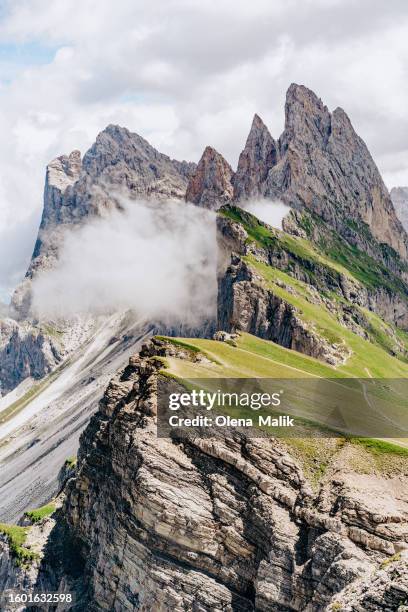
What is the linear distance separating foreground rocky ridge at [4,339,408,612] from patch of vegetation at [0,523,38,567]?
2221 centimetres

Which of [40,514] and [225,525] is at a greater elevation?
[225,525]

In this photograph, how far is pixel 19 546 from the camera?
138 m

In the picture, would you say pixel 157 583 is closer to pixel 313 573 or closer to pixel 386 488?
pixel 313 573

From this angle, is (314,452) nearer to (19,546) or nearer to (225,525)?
(225,525)

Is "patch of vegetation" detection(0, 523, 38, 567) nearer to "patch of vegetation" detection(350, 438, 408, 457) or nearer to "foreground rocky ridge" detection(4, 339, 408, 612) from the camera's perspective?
"foreground rocky ridge" detection(4, 339, 408, 612)

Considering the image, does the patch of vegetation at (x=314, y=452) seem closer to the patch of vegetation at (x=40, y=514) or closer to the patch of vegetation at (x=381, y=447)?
the patch of vegetation at (x=381, y=447)

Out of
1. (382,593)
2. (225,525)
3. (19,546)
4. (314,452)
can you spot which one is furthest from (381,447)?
(19,546)

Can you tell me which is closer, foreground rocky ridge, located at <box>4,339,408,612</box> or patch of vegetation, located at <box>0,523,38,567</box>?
foreground rocky ridge, located at <box>4,339,408,612</box>

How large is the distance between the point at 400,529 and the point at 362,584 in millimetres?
20324

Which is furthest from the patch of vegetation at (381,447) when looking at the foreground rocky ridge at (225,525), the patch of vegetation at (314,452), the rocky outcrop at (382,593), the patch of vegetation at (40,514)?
the patch of vegetation at (40,514)

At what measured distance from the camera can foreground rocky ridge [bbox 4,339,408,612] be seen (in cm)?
7994

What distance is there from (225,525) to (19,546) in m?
62.3

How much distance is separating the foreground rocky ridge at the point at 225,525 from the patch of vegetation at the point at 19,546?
22207mm

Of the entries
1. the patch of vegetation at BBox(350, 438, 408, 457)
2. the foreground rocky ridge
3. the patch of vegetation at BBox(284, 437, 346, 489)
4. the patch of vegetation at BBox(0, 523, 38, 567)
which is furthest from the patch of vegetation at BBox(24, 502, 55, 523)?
the patch of vegetation at BBox(350, 438, 408, 457)
